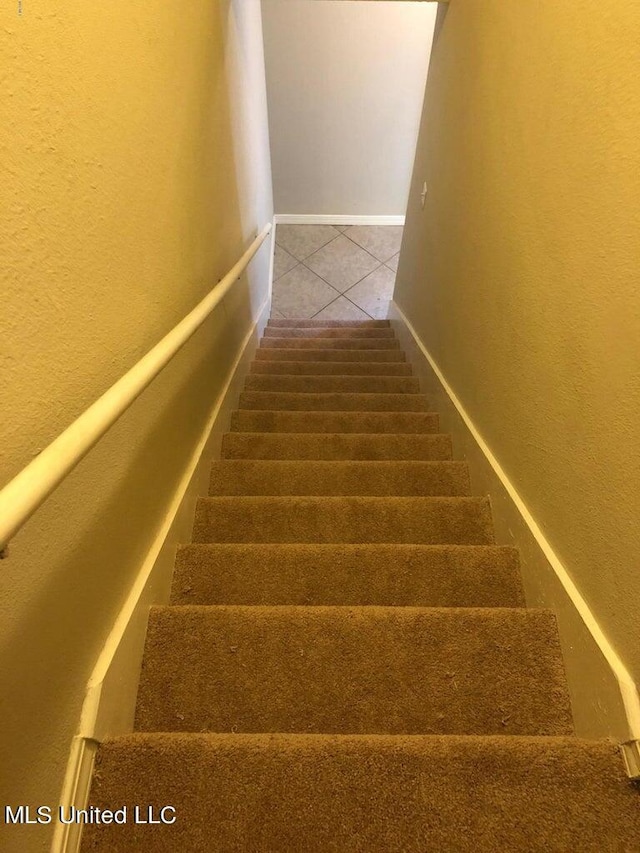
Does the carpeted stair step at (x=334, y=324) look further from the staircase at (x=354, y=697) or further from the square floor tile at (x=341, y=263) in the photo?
the staircase at (x=354, y=697)

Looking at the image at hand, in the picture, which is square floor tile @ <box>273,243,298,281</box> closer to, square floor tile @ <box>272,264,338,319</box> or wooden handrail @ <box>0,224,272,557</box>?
square floor tile @ <box>272,264,338,319</box>

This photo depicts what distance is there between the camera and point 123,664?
36.5 inches

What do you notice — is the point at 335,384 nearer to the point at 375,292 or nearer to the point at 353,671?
the point at 353,671

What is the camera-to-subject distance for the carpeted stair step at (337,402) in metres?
2.34

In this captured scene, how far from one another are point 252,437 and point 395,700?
117 centimetres

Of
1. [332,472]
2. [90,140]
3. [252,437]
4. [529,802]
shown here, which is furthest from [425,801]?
[252,437]

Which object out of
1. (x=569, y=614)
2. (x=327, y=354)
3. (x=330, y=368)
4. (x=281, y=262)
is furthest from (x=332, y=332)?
(x=569, y=614)

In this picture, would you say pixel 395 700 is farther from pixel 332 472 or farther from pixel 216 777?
pixel 332 472

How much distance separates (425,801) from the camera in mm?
755

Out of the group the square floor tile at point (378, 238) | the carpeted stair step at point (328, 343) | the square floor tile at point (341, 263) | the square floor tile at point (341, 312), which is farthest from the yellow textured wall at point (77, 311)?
the square floor tile at point (378, 238)

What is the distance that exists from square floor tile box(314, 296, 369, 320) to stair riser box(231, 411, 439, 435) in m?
2.93

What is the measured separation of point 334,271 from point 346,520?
13.8ft

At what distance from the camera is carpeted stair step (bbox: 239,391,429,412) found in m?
2.34

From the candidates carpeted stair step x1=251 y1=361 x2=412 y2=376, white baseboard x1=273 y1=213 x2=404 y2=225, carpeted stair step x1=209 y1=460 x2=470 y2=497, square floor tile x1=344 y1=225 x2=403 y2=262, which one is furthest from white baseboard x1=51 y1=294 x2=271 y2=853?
white baseboard x1=273 y1=213 x2=404 y2=225
